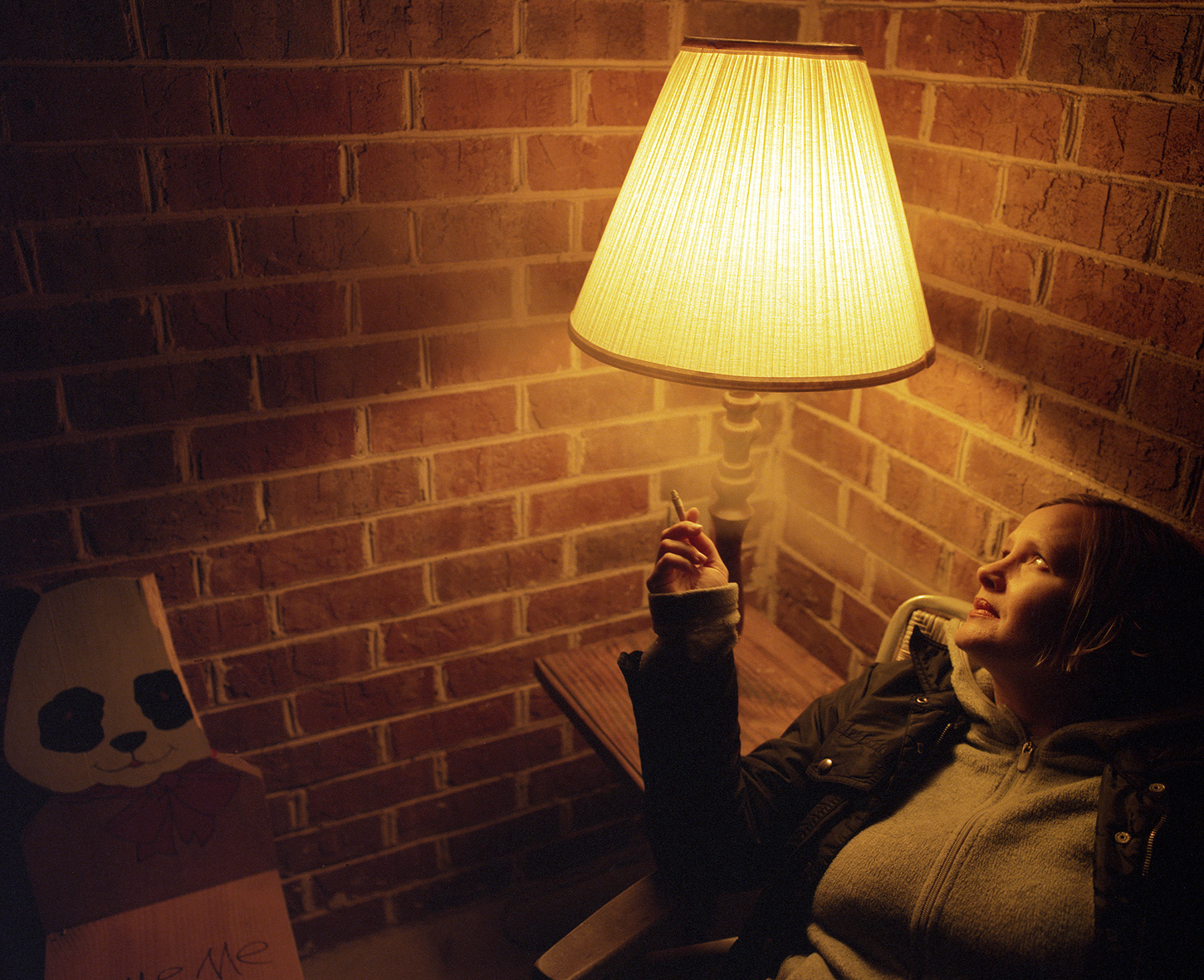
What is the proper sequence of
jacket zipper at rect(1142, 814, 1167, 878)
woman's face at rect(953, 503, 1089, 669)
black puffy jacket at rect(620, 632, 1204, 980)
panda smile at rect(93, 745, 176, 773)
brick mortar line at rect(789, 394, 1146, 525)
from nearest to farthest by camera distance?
jacket zipper at rect(1142, 814, 1167, 878), woman's face at rect(953, 503, 1089, 669), black puffy jacket at rect(620, 632, 1204, 980), brick mortar line at rect(789, 394, 1146, 525), panda smile at rect(93, 745, 176, 773)

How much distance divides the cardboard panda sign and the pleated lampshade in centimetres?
88

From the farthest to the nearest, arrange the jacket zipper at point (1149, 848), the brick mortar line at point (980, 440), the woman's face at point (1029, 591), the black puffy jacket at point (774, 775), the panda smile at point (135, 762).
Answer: the panda smile at point (135, 762)
the brick mortar line at point (980, 440)
the black puffy jacket at point (774, 775)
the woman's face at point (1029, 591)
the jacket zipper at point (1149, 848)

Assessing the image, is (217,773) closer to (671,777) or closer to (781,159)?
(671,777)

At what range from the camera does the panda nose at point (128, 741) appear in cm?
140

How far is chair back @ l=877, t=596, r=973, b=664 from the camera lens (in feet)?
4.32

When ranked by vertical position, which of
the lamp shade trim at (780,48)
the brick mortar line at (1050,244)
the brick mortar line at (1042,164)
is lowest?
the brick mortar line at (1050,244)

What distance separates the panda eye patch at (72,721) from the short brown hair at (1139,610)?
4.24 ft

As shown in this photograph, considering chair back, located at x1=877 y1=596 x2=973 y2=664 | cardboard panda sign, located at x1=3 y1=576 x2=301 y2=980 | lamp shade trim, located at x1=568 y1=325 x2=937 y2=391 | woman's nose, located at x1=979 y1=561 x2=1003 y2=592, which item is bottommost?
cardboard panda sign, located at x1=3 y1=576 x2=301 y2=980

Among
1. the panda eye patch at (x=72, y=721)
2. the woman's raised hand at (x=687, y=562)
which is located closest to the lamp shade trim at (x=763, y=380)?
the woman's raised hand at (x=687, y=562)

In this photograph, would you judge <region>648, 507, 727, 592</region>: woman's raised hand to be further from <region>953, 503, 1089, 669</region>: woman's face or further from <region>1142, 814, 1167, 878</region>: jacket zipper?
<region>1142, 814, 1167, 878</region>: jacket zipper

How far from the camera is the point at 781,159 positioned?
1073 millimetres

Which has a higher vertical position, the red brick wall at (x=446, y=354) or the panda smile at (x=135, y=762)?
the red brick wall at (x=446, y=354)

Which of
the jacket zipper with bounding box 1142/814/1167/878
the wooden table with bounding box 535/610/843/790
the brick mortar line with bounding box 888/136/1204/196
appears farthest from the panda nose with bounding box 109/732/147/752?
the brick mortar line with bounding box 888/136/1204/196

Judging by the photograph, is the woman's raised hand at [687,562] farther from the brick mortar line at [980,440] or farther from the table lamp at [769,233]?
the brick mortar line at [980,440]
